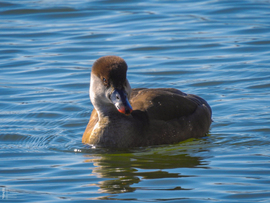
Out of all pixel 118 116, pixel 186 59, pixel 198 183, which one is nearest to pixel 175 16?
pixel 186 59

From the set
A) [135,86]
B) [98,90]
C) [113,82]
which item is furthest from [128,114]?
[135,86]

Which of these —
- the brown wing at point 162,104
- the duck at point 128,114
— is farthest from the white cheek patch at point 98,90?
the brown wing at point 162,104

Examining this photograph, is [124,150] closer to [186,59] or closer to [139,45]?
[186,59]

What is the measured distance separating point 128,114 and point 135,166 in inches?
29.3

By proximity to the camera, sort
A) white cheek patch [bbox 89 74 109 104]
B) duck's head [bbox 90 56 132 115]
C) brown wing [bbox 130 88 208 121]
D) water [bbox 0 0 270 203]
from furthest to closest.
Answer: brown wing [bbox 130 88 208 121] < white cheek patch [bbox 89 74 109 104] < duck's head [bbox 90 56 132 115] < water [bbox 0 0 270 203]

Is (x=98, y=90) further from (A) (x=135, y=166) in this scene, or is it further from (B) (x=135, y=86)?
(B) (x=135, y=86)

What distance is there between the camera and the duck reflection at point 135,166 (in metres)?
6.54

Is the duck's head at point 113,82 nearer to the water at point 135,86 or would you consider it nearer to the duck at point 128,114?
the duck at point 128,114

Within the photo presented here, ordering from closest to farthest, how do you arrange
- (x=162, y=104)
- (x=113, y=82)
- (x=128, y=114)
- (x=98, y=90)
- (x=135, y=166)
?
(x=135, y=166) < (x=128, y=114) < (x=113, y=82) < (x=98, y=90) < (x=162, y=104)

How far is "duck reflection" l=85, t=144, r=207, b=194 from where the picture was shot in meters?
6.54

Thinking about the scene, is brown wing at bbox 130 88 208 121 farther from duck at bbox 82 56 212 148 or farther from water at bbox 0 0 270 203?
water at bbox 0 0 270 203

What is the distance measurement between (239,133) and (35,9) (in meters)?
12.3

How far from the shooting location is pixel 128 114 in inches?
292

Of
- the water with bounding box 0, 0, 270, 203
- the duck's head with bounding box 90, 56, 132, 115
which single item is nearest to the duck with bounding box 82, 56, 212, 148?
the duck's head with bounding box 90, 56, 132, 115
